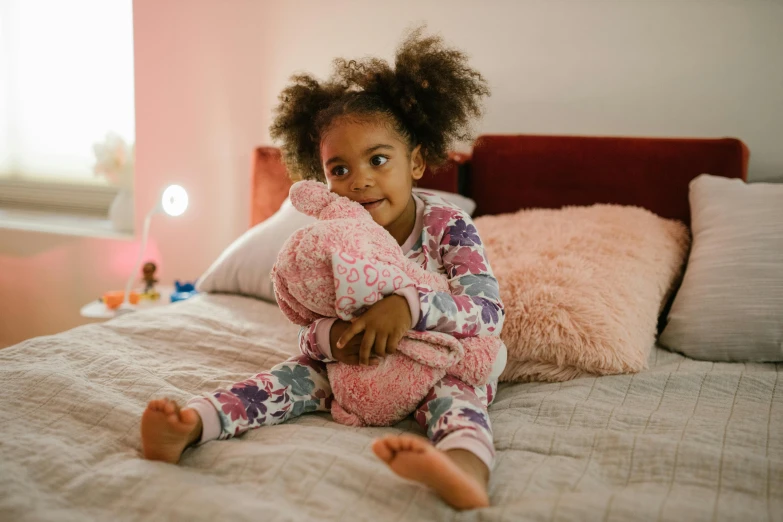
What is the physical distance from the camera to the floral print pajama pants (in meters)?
0.89

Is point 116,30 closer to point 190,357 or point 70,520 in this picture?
point 190,357

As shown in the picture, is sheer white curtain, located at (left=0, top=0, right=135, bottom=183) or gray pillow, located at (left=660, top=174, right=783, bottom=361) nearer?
gray pillow, located at (left=660, top=174, right=783, bottom=361)

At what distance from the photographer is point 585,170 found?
1.80 metres

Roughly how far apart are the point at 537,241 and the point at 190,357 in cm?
83

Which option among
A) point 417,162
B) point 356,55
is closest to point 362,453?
point 417,162

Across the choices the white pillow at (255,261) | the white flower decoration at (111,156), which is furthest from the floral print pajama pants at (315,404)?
the white flower decoration at (111,156)

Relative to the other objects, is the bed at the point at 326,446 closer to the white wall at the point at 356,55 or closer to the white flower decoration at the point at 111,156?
the white wall at the point at 356,55

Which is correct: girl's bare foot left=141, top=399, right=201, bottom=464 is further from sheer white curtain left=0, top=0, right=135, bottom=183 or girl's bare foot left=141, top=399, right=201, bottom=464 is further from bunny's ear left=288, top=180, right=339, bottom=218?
sheer white curtain left=0, top=0, right=135, bottom=183

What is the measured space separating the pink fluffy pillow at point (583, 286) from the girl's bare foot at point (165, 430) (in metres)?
0.63

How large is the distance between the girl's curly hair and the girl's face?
0.11ft

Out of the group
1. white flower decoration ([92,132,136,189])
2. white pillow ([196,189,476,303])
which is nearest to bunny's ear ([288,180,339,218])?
white pillow ([196,189,476,303])

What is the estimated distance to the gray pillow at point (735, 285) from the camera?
4.17 ft

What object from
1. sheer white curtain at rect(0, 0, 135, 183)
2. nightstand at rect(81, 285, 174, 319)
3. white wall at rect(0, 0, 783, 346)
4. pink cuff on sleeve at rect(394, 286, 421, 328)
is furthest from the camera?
sheer white curtain at rect(0, 0, 135, 183)

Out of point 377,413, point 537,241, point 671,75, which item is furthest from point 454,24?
point 377,413
